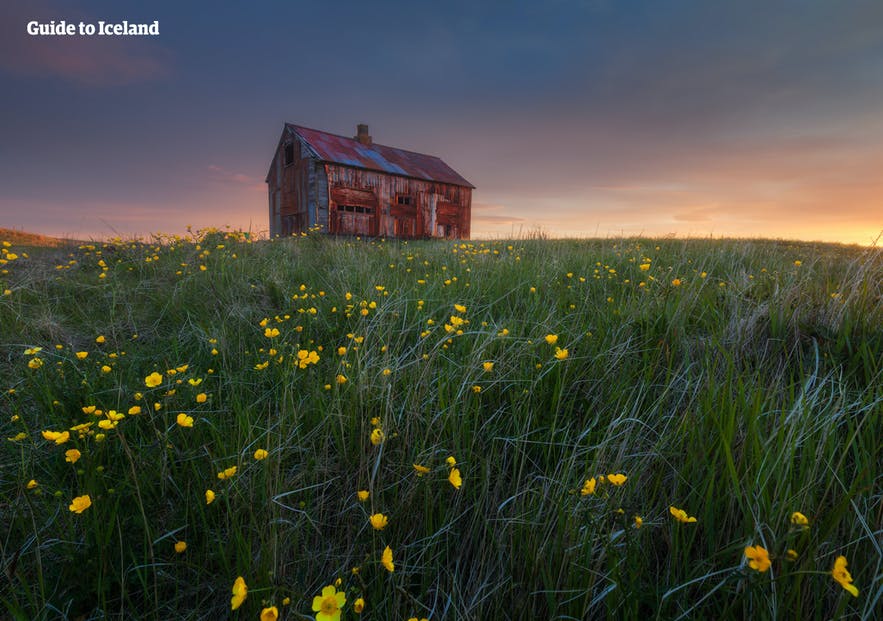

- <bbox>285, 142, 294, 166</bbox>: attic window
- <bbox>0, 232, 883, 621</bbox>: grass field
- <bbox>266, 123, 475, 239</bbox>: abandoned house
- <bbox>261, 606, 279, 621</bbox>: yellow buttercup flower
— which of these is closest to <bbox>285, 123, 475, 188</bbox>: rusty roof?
<bbox>266, 123, 475, 239</bbox>: abandoned house

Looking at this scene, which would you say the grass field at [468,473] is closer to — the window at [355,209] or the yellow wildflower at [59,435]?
the yellow wildflower at [59,435]

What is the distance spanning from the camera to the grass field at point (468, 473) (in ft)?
3.85

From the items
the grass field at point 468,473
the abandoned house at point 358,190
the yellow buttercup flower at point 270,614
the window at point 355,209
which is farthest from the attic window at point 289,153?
the yellow buttercup flower at point 270,614

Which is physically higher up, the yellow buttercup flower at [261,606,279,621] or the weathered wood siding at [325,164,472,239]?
the weathered wood siding at [325,164,472,239]

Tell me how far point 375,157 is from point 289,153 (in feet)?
13.9

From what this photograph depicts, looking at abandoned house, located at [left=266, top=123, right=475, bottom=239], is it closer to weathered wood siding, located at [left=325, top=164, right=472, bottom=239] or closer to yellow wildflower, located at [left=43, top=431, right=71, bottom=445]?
weathered wood siding, located at [left=325, top=164, right=472, bottom=239]

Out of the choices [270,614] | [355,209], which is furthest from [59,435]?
[355,209]

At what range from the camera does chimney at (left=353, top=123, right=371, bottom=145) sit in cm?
2158

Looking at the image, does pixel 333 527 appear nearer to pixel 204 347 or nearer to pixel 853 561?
pixel 853 561

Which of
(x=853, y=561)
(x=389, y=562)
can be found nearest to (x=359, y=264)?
(x=389, y=562)

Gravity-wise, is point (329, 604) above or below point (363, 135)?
below

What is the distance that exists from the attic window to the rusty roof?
0.73 metres

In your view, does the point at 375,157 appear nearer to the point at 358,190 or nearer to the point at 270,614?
the point at 358,190

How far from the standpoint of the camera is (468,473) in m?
1.59
